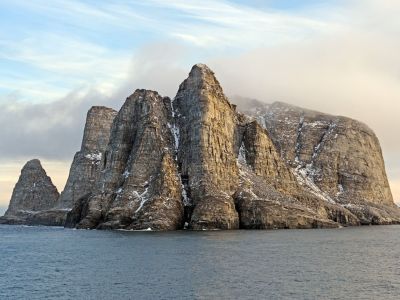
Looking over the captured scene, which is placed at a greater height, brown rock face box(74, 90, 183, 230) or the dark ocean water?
brown rock face box(74, 90, 183, 230)

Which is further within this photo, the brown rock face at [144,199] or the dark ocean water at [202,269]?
the brown rock face at [144,199]

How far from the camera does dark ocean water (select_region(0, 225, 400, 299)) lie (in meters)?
70.2

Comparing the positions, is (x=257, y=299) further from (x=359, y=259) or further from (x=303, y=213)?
(x=303, y=213)

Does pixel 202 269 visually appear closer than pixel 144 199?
Yes

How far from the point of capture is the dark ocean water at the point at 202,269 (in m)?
70.2

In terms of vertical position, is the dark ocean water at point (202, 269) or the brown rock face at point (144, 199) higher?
the brown rock face at point (144, 199)

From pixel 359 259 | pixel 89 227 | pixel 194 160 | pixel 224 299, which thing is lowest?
pixel 224 299

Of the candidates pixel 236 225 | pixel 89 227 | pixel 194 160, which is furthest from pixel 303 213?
pixel 89 227

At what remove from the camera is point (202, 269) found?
88.7m

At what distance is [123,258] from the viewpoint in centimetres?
10431

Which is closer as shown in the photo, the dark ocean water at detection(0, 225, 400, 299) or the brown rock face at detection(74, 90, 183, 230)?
the dark ocean water at detection(0, 225, 400, 299)

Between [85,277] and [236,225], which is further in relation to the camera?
[236,225]

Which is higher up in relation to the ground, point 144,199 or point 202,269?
point 144,199

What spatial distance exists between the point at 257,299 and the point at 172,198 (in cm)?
11807
